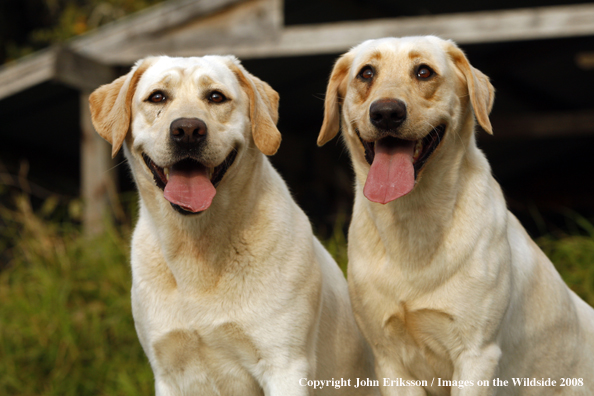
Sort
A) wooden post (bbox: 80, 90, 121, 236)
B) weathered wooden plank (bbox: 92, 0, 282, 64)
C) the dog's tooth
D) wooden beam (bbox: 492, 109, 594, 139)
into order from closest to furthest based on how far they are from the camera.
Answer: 1. the dog's tooth
2. weathered wooden plank (bbox: 92, 0, 282, 64)
3. wooden post (bbox: 80, 90, 121, 236)
4. wooden beam (bbox: 492, 109, 594, 139)

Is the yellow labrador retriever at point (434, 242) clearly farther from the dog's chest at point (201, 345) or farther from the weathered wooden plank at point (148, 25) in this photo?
the weathered wooden plank at point (148, 25)

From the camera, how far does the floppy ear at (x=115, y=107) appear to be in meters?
2.84

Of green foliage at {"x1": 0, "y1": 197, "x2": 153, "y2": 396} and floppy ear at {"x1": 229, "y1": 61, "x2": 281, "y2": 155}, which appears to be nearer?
floppy ear at {"x1": 229, "y1": 61, "x2": 281, "y2": 155}

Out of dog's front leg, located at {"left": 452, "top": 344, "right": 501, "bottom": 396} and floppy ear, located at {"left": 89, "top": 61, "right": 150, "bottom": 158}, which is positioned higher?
floppy ear, located at {"left": 89, "top": 61, "right": 150, "bottom": 158}

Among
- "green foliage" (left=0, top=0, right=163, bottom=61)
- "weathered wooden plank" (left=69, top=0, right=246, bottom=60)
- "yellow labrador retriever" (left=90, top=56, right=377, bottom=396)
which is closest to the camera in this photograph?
"yellow labrador retriever" (left=90, top=56, right=377, bottom=396)

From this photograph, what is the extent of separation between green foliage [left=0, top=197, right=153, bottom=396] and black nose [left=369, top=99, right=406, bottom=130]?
2.82m

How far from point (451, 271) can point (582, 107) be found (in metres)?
8.62

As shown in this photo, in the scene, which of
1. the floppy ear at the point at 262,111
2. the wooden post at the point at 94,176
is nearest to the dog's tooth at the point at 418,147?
the floppy ear at the point at 262,111

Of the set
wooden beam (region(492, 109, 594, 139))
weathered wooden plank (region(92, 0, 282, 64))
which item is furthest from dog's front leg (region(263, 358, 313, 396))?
wooden beam (region(492, 109, 594, 139))

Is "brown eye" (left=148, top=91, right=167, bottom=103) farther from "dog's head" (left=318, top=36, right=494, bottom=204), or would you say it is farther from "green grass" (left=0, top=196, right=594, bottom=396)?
"green grass" (left=0, top=196, right=594, bottom=396)

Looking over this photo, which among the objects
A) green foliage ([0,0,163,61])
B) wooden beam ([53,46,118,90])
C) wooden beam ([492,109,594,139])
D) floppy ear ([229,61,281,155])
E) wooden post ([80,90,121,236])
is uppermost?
floppy ear ([229,61,281,155])

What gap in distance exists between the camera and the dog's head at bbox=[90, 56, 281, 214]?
8.68 feet

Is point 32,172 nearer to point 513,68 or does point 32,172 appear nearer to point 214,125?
point 513,68

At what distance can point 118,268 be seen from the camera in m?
5.41
